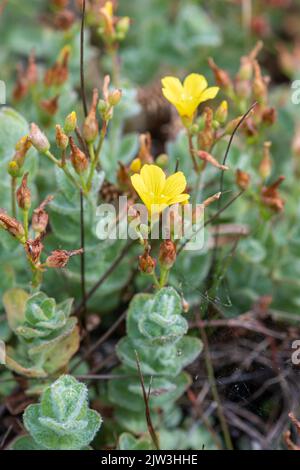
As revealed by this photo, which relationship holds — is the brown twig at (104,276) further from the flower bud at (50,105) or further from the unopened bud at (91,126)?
the flower bud at (50,105)

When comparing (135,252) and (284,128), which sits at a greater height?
(284,128)

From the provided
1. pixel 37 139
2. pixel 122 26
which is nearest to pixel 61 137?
pixel 37 139

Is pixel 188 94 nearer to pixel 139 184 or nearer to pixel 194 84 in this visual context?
pixel 194 84

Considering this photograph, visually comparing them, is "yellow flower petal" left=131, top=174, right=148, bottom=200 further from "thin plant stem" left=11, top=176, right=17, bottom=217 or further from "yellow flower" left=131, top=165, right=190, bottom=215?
"thin plant stem" left=11, top=176, right=17, bottom=217

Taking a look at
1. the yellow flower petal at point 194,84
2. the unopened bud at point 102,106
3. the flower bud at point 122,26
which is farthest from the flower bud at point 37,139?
the flower bud at point 122,26

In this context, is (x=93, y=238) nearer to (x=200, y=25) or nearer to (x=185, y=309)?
(x=185, y=309)

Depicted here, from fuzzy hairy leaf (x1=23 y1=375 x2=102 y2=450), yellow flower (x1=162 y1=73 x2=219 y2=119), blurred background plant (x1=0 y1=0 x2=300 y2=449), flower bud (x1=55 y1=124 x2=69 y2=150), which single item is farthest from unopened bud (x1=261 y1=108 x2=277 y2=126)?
fuzzy hairy leaf (x1=23 y1=375 x2=102 y2=450)
